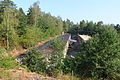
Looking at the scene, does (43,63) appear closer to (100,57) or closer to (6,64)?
(6,64)

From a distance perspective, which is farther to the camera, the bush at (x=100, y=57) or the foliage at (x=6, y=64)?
the bush at (x=100, y=57)

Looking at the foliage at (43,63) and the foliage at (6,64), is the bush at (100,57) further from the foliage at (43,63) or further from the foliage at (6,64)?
the foliage at (6,64)

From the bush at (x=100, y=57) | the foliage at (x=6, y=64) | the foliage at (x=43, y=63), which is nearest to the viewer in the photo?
the foliage at (x=6, y=64)

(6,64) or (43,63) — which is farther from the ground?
(6,64)

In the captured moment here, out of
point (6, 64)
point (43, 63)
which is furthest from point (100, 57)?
point (6, 64)

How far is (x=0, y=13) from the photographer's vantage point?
1355 inches

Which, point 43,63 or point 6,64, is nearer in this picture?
point 6,64

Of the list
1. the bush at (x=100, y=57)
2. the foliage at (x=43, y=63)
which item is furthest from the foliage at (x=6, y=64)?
the bush at (x=100, y=57)

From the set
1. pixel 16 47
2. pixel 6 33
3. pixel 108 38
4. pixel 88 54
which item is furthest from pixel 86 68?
pixel 16 47

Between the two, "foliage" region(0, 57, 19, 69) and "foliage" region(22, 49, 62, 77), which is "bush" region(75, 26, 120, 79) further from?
"foliage" region(0, 57, 19, 69)

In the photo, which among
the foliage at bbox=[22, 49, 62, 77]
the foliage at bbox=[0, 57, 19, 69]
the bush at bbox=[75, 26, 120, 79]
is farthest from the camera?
the bush at bbox=[75, 26, 120, 79]

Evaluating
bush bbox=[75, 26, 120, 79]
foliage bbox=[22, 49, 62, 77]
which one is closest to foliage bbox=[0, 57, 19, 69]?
foliage bbox=[22, 49, 62, 77]

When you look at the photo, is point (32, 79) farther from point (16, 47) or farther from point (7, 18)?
point (16, 47)

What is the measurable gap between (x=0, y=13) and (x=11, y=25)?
4.26m
